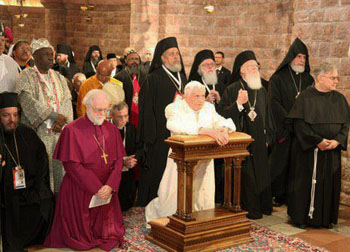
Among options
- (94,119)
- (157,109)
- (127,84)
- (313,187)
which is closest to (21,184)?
(94,119)

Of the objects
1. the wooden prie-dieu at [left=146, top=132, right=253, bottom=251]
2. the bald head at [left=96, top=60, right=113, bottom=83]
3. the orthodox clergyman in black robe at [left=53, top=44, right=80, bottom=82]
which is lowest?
the wooden prie-dieu at [left=146, top=132, right=253, bottom=251]

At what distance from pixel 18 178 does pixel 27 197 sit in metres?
0.28

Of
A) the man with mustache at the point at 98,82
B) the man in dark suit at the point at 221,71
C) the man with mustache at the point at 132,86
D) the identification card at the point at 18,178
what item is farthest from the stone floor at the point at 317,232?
the man in dark suit at the point at 221,71

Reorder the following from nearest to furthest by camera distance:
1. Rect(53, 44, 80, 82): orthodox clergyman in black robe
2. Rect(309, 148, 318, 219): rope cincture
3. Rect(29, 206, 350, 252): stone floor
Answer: Rect(29, 206, 350, 252): stone floor, Rect(309, 148, 318, 219): rope cincture, Rect(53, 44, 80, 82): orthodox clergyman in black robe

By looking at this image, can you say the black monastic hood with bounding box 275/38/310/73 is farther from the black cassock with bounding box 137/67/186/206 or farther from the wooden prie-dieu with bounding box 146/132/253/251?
the wooden prie-dieu with bounding box 146/132/253/251

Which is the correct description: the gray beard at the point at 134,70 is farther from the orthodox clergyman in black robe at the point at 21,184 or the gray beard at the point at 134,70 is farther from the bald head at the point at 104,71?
the orthodox clergyman in black robe at the point at 21,184

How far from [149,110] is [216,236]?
2.10 meters

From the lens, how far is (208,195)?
5.52 m

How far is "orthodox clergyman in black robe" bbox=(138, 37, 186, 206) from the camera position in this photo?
652 cm

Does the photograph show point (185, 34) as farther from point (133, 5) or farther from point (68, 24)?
point (68, 24)

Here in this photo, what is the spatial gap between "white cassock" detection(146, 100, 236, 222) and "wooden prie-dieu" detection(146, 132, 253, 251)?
17 centimetres

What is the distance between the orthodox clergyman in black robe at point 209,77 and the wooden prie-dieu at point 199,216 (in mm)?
1564

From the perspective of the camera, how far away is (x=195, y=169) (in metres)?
5.44

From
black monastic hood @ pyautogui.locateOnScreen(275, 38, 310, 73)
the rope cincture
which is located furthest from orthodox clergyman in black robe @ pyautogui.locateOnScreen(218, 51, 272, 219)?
black monastic hood @ pyautogui.locateOnScreen(275, 38, 310, 73)
